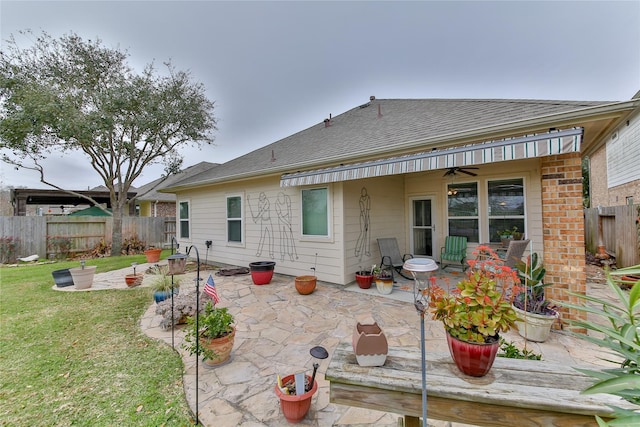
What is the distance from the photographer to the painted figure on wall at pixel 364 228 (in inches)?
231

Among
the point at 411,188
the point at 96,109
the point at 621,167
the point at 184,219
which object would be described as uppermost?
the point at 96,109

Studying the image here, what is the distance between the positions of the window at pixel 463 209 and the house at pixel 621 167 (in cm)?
416

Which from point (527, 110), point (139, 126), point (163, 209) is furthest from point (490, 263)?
point (163, 209)

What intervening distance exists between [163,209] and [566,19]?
69.4ft

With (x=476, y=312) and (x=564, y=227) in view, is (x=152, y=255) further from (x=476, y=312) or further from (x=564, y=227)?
(x=564, y=227)

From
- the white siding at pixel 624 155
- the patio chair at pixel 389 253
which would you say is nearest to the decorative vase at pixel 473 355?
the patio chair at pixel 389 253

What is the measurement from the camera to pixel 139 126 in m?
10.2

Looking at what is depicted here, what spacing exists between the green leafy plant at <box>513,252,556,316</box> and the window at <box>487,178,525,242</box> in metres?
2.53

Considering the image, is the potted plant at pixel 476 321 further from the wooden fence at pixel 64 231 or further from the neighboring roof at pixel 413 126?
the wooden fence at pixel 64 231

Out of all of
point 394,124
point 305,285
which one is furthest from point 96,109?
point 394,124

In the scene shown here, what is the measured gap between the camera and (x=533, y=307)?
10.5 feet

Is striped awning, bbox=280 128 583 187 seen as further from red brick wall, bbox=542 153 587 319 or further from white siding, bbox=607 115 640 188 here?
white siding, bbox=607 115 640 188

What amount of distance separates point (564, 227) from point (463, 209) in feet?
9.81

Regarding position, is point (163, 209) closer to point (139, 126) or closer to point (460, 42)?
point (139, 126)
